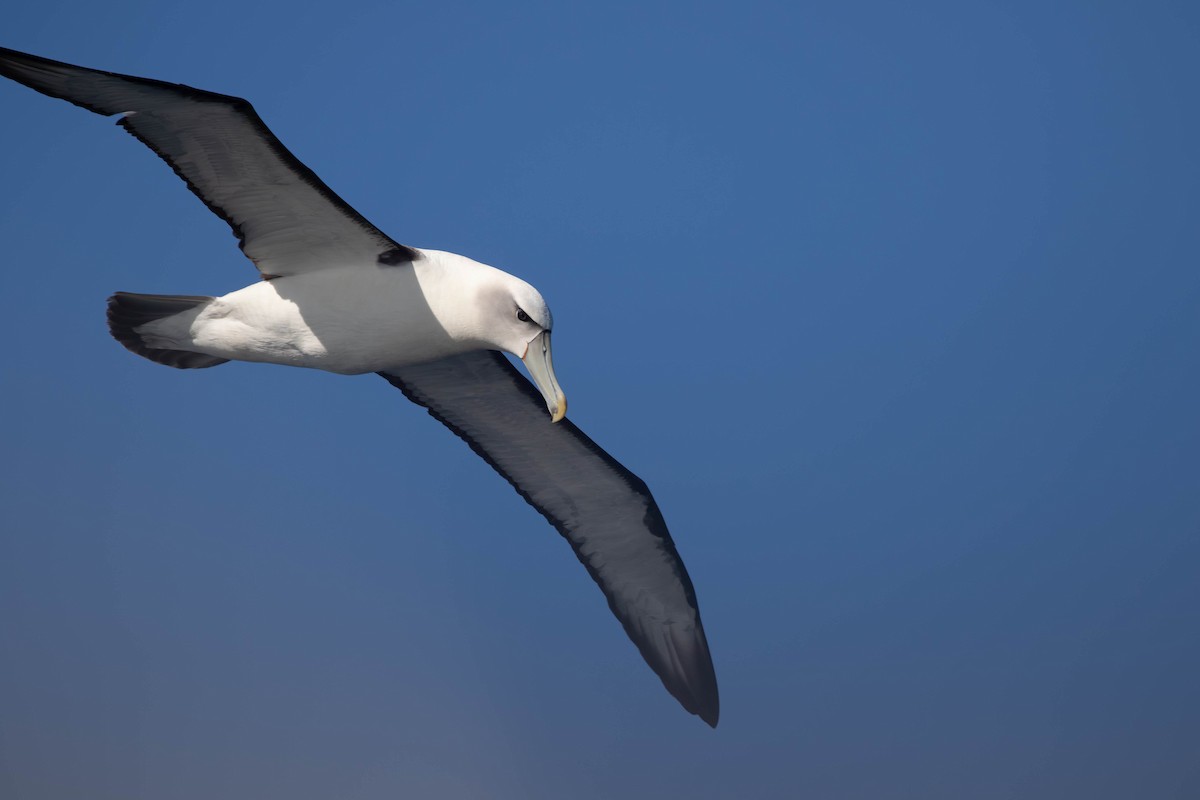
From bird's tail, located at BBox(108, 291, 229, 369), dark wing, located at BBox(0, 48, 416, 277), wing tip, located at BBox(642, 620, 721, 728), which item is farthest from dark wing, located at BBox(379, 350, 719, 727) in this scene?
bird's tail, located at BBox(108, 291, 229, 369)

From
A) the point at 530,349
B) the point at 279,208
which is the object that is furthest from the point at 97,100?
the point at 530,349

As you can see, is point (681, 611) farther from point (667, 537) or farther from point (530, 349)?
point (530, 349)

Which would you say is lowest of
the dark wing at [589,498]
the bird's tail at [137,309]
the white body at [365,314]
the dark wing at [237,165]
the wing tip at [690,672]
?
the wing tip at [690,672]

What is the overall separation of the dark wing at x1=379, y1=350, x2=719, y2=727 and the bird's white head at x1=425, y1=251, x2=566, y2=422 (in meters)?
0.97

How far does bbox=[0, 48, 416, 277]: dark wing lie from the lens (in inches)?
151

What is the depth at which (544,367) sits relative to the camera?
4.54 meters

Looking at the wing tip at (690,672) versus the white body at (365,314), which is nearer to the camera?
the white body at (365,314)

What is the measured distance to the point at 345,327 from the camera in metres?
4.48

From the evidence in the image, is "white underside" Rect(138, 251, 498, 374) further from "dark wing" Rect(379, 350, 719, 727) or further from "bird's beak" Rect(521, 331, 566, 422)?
"dark wing" Rect(379, 350, 719, 727)

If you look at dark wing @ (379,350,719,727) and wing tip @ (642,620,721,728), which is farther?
wing tip @ (642,620,721,728)

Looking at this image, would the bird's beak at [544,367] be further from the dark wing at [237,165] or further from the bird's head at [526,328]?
the dark wing at [237,165]

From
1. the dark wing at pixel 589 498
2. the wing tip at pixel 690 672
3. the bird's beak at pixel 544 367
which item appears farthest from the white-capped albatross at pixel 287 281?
the wing tip at pixel 690 672

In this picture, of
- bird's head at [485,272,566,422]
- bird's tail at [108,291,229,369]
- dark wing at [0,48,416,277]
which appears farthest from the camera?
bird's tail at [108,291,229,369]

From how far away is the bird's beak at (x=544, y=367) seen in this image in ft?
14.8
